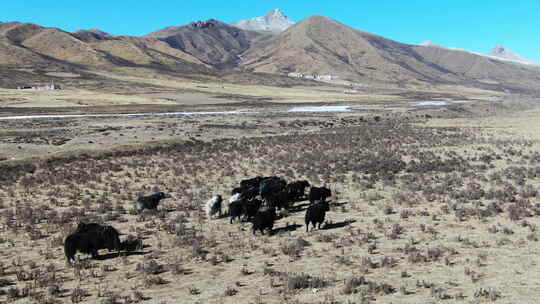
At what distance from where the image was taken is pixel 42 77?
531ft

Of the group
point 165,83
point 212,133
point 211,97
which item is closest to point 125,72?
point 165,83

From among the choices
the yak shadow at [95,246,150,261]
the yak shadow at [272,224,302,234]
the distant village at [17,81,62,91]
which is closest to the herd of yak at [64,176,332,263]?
the yak shadow at [95,246,150,261]

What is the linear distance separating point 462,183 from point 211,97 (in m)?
114

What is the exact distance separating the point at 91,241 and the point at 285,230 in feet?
20.8

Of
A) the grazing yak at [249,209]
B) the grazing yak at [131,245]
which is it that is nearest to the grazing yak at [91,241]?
the grazing yak at [131,245]

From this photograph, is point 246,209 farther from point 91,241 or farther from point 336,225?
point 91,241

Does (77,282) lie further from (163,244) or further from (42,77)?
(42,77)

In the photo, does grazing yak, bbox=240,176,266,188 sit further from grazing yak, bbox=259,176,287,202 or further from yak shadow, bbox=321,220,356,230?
yak shadow, bbox=321,220,356,230

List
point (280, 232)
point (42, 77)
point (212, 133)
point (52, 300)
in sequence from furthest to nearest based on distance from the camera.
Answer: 1. point (42, 77)
2. point (212, 133)
3. point (280, 232)
4. point (52, 300)

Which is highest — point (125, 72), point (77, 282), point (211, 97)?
point (125, 72)

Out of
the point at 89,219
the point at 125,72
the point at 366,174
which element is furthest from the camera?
the point at 125,72

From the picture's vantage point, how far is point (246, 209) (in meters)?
15.9

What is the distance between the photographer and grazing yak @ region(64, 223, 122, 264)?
38.6 feet

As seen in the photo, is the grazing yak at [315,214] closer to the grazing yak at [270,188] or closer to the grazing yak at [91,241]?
the grazing yak at [270,188]
